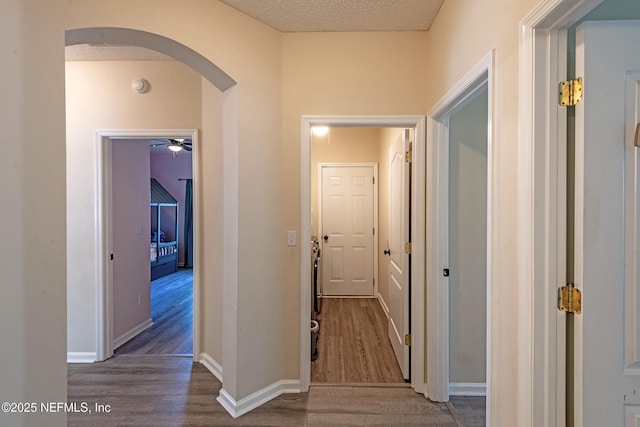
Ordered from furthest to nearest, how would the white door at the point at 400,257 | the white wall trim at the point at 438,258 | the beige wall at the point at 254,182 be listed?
the white door at the point at 400,257, the white wall trim at the point at 438,258, the beige wall at the point at 254,182

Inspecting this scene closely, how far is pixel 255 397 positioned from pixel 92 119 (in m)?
2.83

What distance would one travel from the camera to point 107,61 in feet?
9.53

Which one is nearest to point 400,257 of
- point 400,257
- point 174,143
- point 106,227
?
point 400,257

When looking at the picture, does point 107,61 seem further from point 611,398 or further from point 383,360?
point 611,398

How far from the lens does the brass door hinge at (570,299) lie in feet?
3.43

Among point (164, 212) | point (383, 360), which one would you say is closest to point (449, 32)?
point (383, 360)

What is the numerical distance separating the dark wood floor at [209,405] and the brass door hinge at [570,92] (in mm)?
2009

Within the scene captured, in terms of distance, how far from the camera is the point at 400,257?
8.84ft

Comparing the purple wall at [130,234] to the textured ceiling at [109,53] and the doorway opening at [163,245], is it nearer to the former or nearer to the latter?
the doorway opening at [163,245]

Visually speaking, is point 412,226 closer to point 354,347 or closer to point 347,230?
point 354,347

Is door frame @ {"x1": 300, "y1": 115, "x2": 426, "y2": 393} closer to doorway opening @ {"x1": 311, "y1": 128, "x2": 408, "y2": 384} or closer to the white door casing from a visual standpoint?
the white door casing

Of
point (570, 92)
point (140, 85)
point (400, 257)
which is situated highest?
point (140, 85)

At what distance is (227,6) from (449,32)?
1.45 m

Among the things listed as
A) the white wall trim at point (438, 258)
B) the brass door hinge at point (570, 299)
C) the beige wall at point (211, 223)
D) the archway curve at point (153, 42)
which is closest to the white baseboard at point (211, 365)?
the beige wall at point (211, 223)
